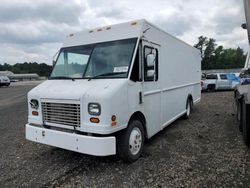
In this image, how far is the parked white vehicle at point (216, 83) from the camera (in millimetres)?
19109

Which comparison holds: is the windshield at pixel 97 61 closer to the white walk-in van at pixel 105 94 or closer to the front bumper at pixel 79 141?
the white walk-in van at pixel 105 94

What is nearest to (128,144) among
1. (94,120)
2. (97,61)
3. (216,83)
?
(94,120)

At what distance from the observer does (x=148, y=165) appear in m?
4.36

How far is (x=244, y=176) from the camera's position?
381cm

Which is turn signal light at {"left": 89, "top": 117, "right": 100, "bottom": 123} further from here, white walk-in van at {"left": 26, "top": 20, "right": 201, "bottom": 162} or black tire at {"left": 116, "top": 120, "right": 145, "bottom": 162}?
black tire at {"left": 116, "top": 120, "right": 145, "bottom": 162}

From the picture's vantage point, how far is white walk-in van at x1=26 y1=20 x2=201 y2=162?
3.80 meters

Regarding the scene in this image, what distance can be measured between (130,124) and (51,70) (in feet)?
7.98

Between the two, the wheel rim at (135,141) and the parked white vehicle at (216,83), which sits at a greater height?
the parked white vehicle at (216,83)

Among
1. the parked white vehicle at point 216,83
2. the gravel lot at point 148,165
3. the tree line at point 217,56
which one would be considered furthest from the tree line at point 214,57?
the gravel lot at point 148,165

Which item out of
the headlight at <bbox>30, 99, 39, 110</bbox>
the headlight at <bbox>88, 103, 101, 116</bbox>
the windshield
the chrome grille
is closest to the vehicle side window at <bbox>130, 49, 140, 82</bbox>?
the windshield

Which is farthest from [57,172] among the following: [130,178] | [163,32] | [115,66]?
[163,32]

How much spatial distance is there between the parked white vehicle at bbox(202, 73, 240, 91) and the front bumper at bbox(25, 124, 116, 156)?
662 inches

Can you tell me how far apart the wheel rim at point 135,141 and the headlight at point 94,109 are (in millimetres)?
985

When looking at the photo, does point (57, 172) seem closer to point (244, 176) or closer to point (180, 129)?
point (244, 176)
